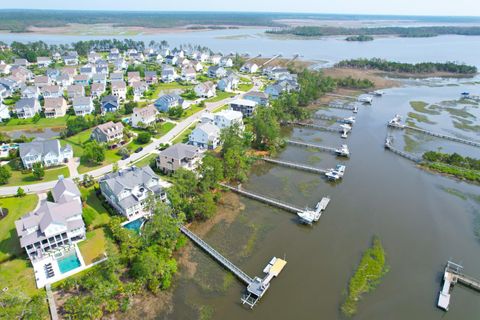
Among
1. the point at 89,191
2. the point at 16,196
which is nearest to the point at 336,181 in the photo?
the point at 89,191

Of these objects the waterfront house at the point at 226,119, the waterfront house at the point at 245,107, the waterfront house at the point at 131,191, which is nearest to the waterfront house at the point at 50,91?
the waterfront house at the point at 245,107

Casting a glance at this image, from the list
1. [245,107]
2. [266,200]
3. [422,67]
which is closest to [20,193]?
[266,200]

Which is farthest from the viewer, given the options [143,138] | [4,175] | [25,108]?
[25,108]

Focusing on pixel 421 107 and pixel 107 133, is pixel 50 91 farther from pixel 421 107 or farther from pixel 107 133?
pixel 421 107

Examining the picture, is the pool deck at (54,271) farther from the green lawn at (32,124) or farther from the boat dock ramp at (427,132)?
the boat dock ramp at (427,132)

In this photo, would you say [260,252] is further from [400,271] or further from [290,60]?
[290,60]

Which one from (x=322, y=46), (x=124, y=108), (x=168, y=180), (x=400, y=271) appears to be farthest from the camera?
(x=322, y=46)
